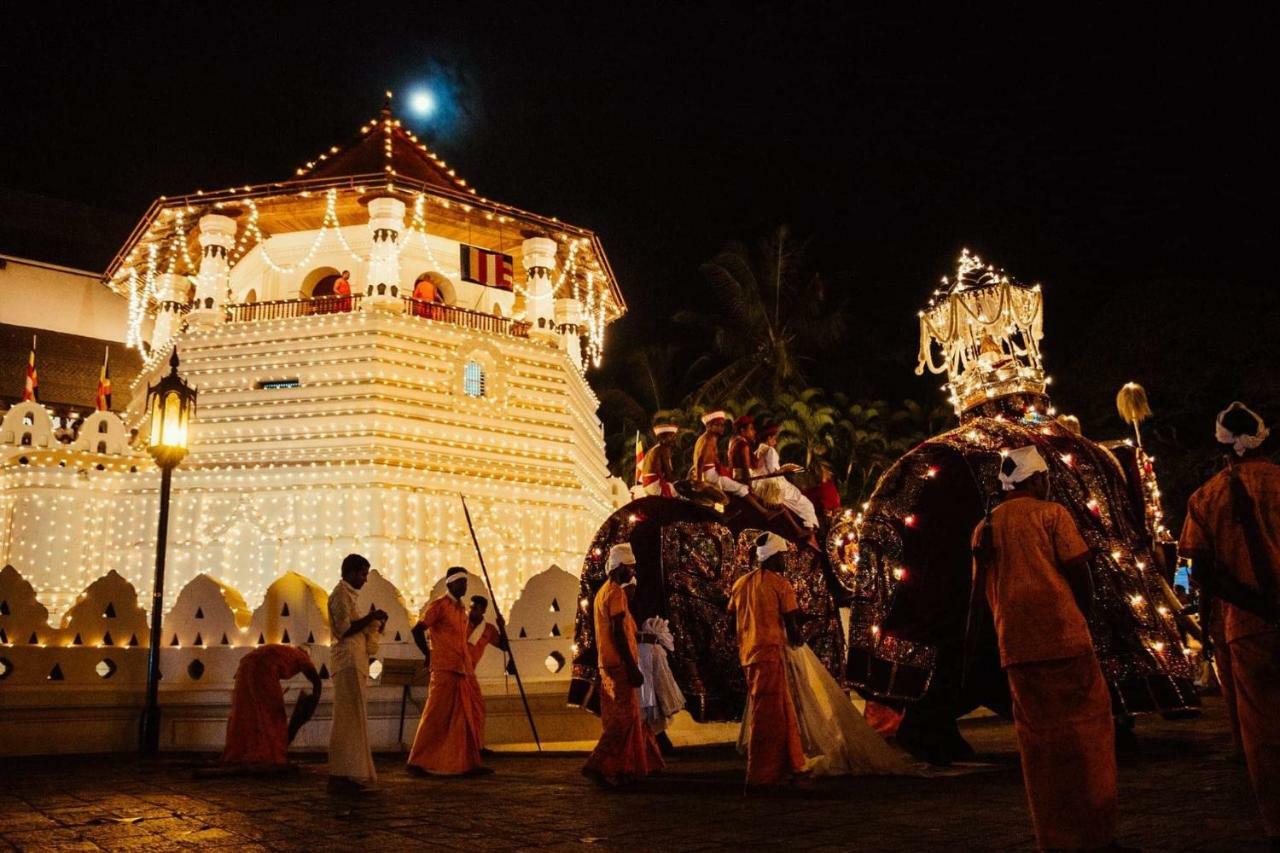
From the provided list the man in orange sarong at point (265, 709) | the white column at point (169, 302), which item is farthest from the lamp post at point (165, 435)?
the white column at point (169, 302)

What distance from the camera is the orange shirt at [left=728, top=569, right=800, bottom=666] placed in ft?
20.2

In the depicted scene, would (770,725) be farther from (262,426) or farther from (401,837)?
(262,426)

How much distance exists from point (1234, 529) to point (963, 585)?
2.27 m

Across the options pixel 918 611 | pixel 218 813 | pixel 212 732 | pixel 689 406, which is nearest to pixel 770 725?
pixel 918 611

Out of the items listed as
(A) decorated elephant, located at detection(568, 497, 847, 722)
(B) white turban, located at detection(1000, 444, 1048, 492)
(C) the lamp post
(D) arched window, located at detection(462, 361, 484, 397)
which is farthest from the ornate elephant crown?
(D) arched window, located at detection(462, 361, 484, 397)

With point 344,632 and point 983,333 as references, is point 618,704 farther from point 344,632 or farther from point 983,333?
point 983,333

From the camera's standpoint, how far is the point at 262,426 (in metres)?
17.7

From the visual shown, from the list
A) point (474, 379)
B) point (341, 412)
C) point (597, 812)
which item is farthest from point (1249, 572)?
point (474, 379)

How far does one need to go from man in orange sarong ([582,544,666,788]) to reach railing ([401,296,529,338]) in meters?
12.8

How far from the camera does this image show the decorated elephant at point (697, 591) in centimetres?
804

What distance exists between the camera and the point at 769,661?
6125 millimetres


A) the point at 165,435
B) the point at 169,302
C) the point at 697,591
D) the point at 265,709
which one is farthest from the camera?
the point at 169,302

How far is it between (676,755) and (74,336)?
67.7ft

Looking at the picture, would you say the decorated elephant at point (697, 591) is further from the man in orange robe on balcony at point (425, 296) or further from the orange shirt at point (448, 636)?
the man in orange robe on balcony at point (425, 296)
